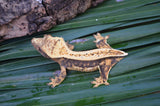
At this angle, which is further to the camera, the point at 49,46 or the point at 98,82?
the point at 49,46

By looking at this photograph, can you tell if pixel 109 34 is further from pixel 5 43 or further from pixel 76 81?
pixel 5 43

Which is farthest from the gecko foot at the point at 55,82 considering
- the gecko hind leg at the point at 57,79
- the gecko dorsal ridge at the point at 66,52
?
the gecko dorsal ridge at the point at 66,52

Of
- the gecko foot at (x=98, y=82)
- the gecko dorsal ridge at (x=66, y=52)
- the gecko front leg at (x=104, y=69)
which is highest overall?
the gecko dorsal ridge at (x=66, y=52)

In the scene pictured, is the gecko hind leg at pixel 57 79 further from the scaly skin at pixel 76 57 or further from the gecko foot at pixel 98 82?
the gecko foot at pixel 98 82

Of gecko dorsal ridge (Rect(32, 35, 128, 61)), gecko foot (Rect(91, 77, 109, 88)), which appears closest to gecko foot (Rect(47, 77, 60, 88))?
gecko dorsal ridge (Rect(32, 35, 128, 61))

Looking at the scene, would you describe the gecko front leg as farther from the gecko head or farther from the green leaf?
the gecko head

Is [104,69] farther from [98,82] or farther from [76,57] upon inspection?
[76,57]

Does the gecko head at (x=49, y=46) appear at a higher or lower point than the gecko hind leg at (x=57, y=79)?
higher

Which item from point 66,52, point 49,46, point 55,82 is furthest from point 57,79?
point 49,46
